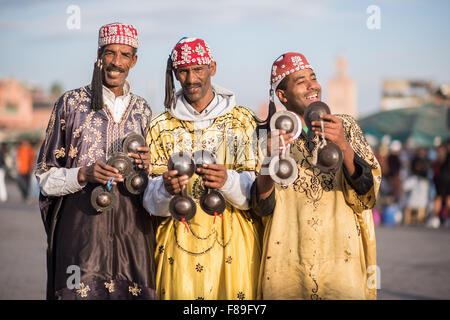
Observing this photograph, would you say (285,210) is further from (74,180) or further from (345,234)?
(74,180)

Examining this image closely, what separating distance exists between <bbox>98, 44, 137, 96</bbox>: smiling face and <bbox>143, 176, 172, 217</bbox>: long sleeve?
772mm

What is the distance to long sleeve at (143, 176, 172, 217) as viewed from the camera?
12.4ft

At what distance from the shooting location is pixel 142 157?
3.88m

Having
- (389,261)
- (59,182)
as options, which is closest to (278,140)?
(59,182)

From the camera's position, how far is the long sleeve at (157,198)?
3.78 metres

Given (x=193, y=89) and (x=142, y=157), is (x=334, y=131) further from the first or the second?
(x=142, y=157)

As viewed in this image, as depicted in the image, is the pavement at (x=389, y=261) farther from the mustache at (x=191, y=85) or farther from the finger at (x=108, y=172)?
the mustache at (x=191, y=85)

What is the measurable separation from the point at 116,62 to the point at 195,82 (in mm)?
574

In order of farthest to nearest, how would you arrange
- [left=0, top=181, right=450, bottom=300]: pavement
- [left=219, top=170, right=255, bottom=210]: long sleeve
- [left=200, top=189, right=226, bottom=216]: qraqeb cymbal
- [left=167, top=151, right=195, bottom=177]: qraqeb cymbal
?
[left=0, top=181, right=450, bottom=300]: pavement → [left=219, top=170, right=255, bottom=210]: long sleeve → [left=200, top=189, right=226, bottom=216]: qraqeb cymbal → [left=167, top=151, right=195, bottom=177]: qraqeb cymbal

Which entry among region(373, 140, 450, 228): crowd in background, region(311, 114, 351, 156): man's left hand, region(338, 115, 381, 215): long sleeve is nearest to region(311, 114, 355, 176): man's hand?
region(311, 114, 351, 156): man's left hand

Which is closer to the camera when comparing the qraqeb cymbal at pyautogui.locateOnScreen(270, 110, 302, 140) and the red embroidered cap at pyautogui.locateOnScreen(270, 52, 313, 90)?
the qraqeb cymbal at pyautogui.locateOnScreen(270, 110, 302, 140)

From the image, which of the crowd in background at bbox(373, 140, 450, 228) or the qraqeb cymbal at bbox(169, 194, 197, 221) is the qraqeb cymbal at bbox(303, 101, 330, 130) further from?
the crowd in background at bbox(373, 140, 450, 228)
